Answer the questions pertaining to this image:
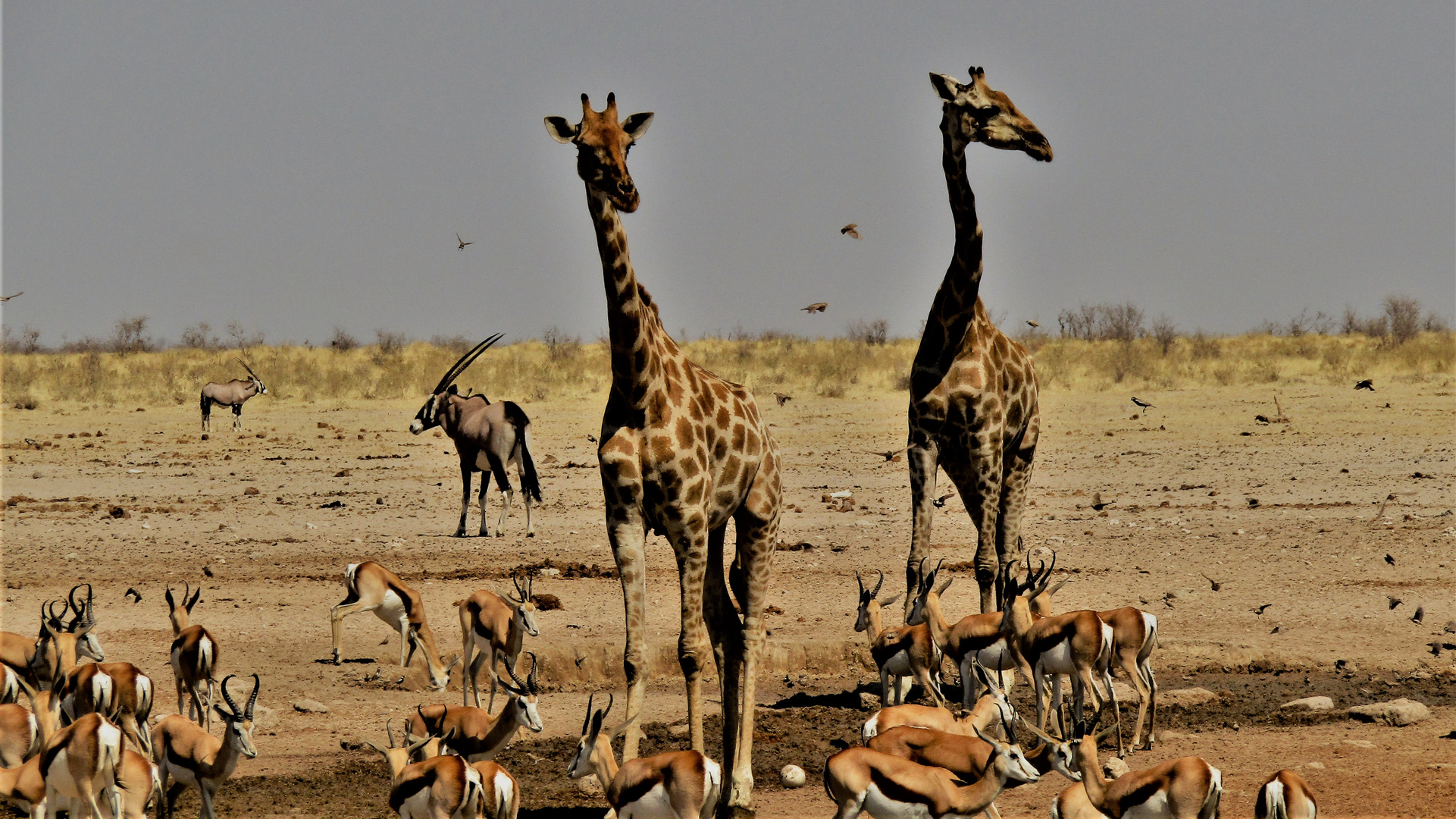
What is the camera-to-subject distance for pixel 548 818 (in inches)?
319

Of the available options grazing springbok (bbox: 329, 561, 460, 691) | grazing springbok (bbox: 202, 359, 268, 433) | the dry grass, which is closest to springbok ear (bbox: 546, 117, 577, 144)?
grazing springbok (bbox: 329, 561, 460, 691)

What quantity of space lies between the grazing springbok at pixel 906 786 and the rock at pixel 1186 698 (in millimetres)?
3619

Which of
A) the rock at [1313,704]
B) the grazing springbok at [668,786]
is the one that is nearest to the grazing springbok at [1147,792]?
the grazing springbok at [668,786]

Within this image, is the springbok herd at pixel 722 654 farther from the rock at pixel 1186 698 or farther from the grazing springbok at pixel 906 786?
the rock at pixel 1186 698

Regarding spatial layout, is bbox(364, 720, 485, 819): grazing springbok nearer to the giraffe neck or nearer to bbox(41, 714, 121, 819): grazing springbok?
bbox(41, 714, 121, 819): grazing springbok

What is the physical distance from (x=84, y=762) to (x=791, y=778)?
355cm

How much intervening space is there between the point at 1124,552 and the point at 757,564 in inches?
340

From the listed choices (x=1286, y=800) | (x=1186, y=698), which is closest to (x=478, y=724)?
(x=1286, y=800)

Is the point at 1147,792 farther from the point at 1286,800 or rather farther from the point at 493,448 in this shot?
the point at 493,448

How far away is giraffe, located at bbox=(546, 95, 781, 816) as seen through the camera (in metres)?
7.52

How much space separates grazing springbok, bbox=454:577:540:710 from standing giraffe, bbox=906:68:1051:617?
2.60 m

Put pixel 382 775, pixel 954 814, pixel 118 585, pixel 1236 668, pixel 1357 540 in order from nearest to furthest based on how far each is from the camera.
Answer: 1. pixel 954 814
2. pixel 382 775
3. pixel 1236 668
4. pixel 118 585
5. pixel 1357 540

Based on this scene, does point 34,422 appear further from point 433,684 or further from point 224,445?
point 433,684

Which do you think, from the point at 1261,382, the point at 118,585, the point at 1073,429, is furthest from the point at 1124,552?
the point at 1261,382
